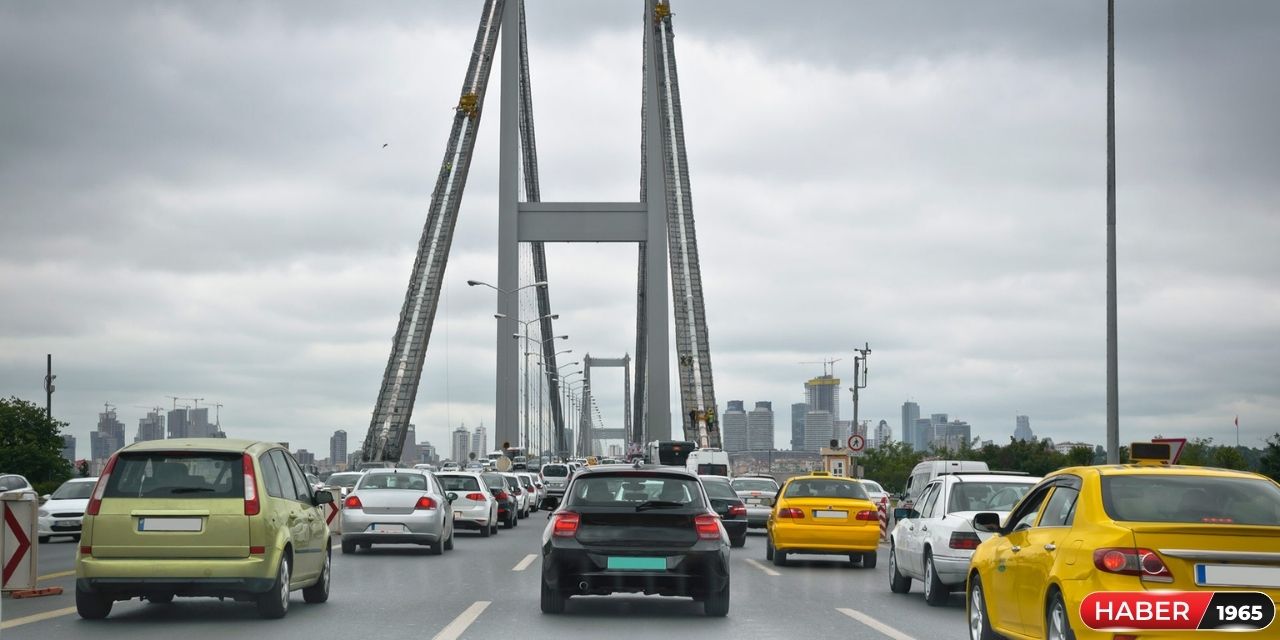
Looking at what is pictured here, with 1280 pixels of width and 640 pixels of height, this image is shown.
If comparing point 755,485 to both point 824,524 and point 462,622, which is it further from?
point 462,622

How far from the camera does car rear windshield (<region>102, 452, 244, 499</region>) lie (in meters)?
13.8

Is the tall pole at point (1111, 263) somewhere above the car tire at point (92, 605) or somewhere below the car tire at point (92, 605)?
above

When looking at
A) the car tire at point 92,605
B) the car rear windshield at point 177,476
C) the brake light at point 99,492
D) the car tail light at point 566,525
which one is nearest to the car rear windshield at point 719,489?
the car tail light at point 566,525

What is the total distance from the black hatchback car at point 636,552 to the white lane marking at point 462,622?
693mm

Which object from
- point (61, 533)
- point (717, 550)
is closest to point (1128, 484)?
point (717, 550)

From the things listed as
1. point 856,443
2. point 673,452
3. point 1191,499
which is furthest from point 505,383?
point 1191,499

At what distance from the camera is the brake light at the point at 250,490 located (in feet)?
45.1

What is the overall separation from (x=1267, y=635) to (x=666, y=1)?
286ft

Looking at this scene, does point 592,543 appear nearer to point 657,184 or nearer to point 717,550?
point 717,550

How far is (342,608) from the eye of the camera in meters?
15.3

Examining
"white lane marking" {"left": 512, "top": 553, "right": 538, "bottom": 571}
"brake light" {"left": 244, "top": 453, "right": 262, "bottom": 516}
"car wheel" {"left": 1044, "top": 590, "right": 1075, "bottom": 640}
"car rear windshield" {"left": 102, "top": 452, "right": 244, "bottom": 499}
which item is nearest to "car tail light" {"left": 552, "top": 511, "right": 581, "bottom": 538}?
"brake light" {"left": 244, "top": 453, "right": 262, "bottom": 516}

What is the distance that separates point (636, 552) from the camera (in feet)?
47.2

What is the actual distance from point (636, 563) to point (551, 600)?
35.1 inches

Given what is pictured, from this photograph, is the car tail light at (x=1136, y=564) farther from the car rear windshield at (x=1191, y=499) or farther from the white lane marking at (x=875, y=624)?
the white lane marking at (x=875, y=624)
